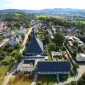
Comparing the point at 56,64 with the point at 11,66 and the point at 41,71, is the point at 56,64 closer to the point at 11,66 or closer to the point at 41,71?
the point at 41,71

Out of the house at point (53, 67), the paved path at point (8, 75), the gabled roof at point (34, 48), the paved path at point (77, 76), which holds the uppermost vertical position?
the gabled roof at point (34, 48)

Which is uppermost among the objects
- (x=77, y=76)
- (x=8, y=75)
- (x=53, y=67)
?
(x=53, y=67)

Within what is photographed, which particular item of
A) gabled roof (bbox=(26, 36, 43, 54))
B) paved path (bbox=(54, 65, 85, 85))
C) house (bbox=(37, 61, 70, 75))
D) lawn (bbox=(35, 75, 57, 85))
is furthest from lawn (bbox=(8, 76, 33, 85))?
gabled roof (bbox=(26, 36, 43, 54))

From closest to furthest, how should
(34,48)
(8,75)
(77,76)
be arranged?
(77,76) → (8,75) → (34,48)

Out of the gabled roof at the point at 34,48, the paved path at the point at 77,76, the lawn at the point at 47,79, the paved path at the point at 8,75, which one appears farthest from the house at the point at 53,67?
the paved path at the point at 8,75

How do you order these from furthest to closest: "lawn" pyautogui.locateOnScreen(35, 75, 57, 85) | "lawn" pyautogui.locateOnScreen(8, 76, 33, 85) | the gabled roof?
the gabled roof < "lawn" pyautogui.locateOnScreen(35, 75, 57, 85) < "lawn" pyautogui.locateOnScreen(8, 76, 33, 85)

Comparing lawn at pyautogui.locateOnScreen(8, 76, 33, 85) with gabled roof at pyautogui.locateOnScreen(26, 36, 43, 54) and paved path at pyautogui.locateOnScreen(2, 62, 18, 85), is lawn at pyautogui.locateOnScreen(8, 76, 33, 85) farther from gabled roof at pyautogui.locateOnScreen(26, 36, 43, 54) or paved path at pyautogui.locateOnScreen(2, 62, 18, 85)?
gabled roof at pyautogui.locateOnScreen(26, 36, 43, 54)

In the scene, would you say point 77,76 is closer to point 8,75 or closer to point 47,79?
point 47,79

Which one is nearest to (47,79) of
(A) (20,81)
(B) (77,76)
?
(A) (20,81)

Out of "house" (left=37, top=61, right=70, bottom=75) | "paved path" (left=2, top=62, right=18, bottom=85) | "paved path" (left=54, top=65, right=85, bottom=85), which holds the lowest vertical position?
"paved path" (left=54, top=65, right=85, bottom=85)

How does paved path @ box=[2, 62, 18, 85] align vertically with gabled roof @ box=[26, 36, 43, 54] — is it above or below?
below

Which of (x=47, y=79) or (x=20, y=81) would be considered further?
(x=47, y=79)

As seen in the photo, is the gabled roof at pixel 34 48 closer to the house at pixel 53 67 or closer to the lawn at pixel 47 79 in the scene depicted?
the house at pixel 53 67
